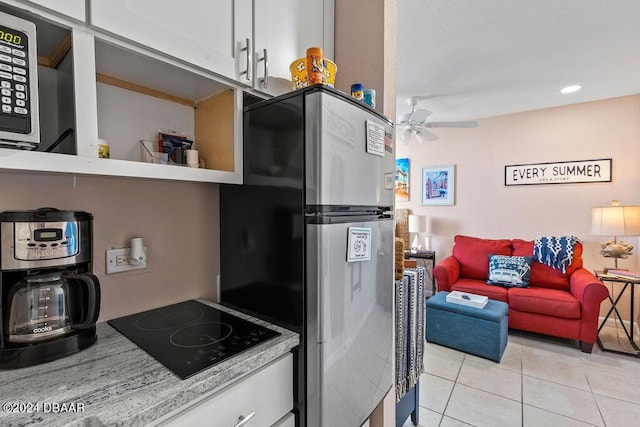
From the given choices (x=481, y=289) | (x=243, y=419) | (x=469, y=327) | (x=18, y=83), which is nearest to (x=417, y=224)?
(x=481, y=289)

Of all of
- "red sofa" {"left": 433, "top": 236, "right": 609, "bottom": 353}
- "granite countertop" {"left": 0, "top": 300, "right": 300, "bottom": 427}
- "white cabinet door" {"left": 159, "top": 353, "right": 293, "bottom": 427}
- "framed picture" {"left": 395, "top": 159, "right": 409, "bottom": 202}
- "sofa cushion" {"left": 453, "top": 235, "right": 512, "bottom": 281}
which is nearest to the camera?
"granite countertop" {"left": 0, "top": 300, "right": 300, "bottom": 427}

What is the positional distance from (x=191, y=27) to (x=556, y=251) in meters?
3.87

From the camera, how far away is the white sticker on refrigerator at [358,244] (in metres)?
1.06

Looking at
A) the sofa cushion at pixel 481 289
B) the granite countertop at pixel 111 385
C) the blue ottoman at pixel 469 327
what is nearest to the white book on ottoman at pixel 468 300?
the blue ottoman at pixel 469 327

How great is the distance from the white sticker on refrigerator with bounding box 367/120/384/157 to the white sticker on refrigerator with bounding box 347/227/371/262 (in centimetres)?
32

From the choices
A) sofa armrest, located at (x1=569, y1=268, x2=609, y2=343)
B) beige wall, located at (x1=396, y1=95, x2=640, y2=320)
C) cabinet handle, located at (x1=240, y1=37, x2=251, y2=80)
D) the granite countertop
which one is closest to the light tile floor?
sofa armrest, located at (x1=569, y1=268, x2=609, y2=343)

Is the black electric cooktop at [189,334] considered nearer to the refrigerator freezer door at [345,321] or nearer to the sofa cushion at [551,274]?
the refrigerator freezer door at [345,321]

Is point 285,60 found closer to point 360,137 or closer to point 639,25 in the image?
point 360,137

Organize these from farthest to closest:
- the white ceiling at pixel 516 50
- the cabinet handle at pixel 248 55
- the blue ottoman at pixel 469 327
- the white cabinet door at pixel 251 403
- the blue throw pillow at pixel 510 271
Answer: the blue throw pillow at pixel 510 271, the blue ottoman at pixel 469 327, the white ceiling at pixel 516 50, the cabinet handle at pixel 248 55, the white cabinet door at pixel 251 403

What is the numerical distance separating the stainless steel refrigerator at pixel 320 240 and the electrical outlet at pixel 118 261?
0.40m

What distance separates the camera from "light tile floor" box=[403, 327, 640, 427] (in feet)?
6.32

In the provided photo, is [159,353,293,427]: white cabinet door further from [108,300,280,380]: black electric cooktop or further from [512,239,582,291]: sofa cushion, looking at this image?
[512,239,582,291]: sofa cushion

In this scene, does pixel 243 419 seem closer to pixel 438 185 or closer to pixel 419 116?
pixel 419 116

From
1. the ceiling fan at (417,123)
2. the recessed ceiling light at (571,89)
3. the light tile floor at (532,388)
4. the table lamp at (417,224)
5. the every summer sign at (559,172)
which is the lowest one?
the light tile floor at (532,388)
